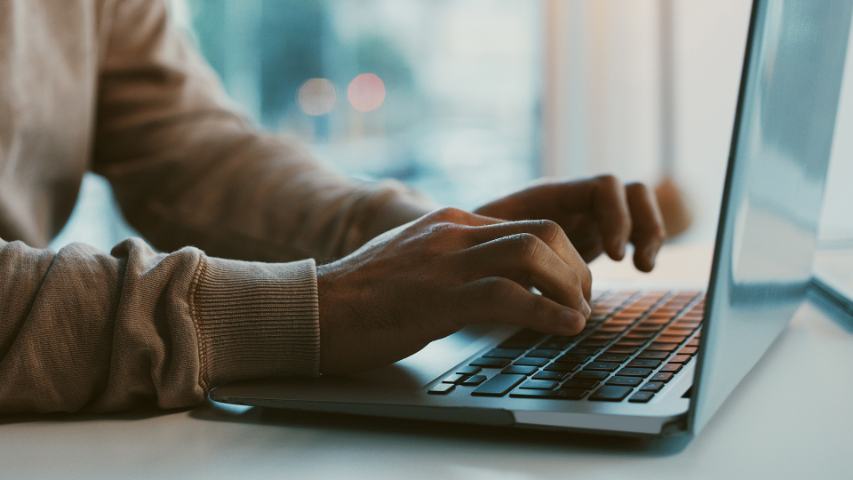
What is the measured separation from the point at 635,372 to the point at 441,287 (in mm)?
123

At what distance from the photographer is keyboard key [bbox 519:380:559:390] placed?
1.60 ft

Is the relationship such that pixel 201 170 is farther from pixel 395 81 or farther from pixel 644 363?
pixel 395 81

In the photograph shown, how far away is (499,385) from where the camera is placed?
1.64 feet

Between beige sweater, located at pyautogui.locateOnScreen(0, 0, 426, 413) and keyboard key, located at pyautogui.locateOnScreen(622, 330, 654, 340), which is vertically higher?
beige sweater, located at pyautogui.locateOnScreen(0, 0, 426, 413)

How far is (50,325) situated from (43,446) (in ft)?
0.23

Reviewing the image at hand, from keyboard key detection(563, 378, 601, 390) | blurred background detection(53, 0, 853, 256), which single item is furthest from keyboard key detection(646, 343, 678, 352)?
blurred background detection(53, 0, 853, 256)

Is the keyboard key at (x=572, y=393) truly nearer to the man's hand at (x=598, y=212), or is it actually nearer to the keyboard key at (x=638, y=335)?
the keyboard key at (x=638, y=335)

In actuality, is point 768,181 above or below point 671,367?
above

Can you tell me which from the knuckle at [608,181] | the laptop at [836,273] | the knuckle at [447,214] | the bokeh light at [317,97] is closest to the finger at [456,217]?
the knuckle at [447,214]

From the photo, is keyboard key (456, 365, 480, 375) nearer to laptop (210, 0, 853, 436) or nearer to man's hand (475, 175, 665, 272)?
laptop (210, 0, 853, 436)

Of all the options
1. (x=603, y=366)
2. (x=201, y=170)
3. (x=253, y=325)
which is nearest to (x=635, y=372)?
(x=603, y=366)

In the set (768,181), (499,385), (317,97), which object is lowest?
(317,97)

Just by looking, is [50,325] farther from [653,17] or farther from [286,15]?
[286,15]

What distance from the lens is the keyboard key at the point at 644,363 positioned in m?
0.53
